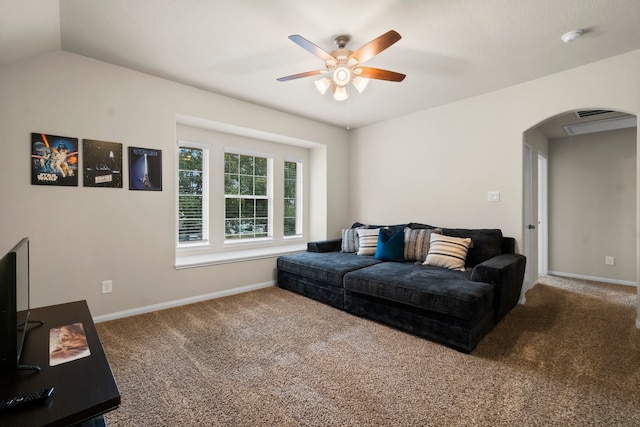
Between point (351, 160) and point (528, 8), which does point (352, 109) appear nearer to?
point (351, 160)

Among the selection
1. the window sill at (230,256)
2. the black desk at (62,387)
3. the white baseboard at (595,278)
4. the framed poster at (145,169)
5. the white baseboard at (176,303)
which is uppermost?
the framed poster at (145,169)

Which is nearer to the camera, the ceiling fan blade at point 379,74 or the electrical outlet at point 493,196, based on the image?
the ceiling fan blade at point 379,74

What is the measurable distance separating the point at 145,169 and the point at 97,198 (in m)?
0.52

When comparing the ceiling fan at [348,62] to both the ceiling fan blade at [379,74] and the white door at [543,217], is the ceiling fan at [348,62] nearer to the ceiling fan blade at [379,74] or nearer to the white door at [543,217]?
the ceiling fan blade at [379,74]

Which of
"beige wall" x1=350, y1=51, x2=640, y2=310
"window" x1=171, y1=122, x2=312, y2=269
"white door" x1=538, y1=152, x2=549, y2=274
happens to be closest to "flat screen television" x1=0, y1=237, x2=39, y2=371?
"window" x1=171, y1=122, x2=312, y2=269

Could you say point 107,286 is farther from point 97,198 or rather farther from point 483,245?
point 483,245

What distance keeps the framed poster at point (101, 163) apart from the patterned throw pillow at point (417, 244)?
3273mm

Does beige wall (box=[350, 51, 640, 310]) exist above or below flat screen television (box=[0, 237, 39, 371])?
above

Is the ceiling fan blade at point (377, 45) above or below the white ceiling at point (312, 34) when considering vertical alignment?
below

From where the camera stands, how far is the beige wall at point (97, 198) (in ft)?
8.04

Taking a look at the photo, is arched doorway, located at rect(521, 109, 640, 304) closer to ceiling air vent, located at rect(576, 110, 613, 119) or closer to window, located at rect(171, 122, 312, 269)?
ceiling air vent, located at rect(576, 110, 613, 119)

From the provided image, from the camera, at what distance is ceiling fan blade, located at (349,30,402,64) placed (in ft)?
6.24

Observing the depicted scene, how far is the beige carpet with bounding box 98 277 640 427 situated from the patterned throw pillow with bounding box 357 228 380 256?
1153mm

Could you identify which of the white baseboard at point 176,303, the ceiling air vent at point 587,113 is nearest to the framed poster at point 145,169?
the white baseboard at point 176,303
